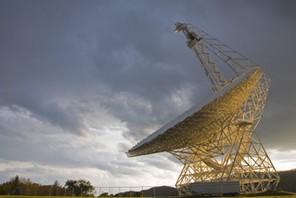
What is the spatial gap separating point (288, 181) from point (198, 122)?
304 feet

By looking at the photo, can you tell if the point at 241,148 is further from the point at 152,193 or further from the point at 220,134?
the point at 152,193

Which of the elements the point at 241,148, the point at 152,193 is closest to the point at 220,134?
the point at 241,148

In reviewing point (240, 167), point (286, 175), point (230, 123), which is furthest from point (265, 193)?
point (286, 175)

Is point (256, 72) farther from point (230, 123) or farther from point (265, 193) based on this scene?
point (265, 193)

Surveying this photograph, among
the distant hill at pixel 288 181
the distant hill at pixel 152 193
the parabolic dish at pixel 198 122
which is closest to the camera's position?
the parabolic dish at pixel 198 122

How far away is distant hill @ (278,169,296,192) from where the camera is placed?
346 ft

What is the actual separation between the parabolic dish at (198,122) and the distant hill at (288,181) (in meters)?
76.4

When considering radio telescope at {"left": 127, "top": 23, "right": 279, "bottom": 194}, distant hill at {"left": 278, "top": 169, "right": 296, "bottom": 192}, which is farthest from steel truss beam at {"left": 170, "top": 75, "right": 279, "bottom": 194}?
distant hill at {"left": 278, "top": 169, "right": 296, "bottom": 192}

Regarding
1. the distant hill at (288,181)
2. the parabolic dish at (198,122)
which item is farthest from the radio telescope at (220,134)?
the distant hill at (288,181)

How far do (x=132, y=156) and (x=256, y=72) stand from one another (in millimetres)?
21456

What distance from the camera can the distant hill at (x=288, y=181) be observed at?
105 metres

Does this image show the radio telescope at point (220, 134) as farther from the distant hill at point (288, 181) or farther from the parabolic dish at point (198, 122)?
the distant hill at point (288, 181)

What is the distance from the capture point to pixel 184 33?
49.2 m

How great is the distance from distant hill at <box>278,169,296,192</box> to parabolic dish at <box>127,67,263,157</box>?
76359 mm
